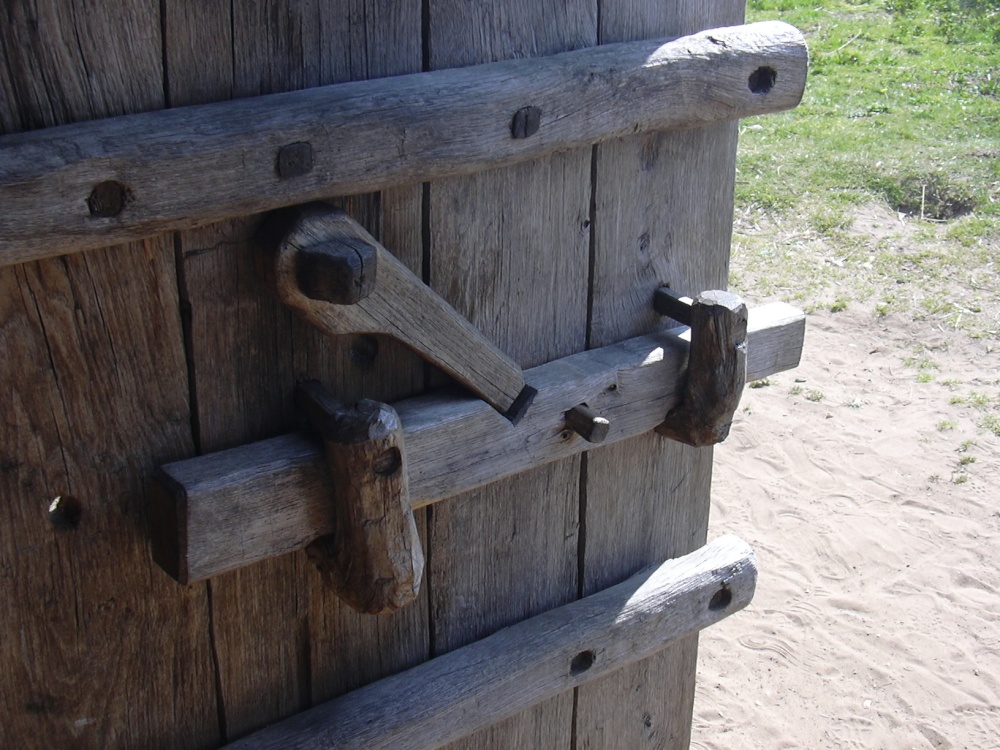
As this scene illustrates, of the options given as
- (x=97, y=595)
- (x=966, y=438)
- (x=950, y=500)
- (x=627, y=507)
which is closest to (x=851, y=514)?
(x=950, y=500)

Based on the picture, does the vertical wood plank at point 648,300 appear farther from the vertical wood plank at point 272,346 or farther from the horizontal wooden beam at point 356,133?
the vertical wood plank at point 272,346

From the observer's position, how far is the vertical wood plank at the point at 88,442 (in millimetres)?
1439

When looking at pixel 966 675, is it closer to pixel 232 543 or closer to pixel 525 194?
pixel 525 194

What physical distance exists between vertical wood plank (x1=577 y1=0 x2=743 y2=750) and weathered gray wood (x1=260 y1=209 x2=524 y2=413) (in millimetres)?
333

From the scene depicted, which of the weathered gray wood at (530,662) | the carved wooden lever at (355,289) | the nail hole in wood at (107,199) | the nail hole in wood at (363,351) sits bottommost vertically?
the weathered gray wood at (530,662)

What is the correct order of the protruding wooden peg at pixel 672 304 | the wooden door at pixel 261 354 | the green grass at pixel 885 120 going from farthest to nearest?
the green grass at pixel 885 120, the protruding wooden peg at pixel 672 304, the wooden door at pixel 261 354

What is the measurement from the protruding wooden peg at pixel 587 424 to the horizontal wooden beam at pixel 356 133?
1.46ft

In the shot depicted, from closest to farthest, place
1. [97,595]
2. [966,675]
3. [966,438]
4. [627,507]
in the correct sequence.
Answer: [97,595] < [627,507] < [966,675] < [966,438]

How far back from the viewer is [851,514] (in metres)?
4.67

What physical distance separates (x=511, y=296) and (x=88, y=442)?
2.43 ft

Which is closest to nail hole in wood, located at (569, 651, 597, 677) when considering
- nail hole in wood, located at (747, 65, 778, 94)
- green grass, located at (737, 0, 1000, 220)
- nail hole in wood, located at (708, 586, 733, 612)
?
nail hole in wood, located at (708, 586, 733, 612)

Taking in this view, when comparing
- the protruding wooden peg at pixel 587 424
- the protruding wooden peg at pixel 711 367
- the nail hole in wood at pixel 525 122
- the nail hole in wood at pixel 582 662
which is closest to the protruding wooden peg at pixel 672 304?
the protruding wooden peg at pixel 711 367

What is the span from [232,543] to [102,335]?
0.33 meters

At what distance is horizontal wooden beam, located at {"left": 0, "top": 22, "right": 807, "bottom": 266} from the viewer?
137 centimetres
